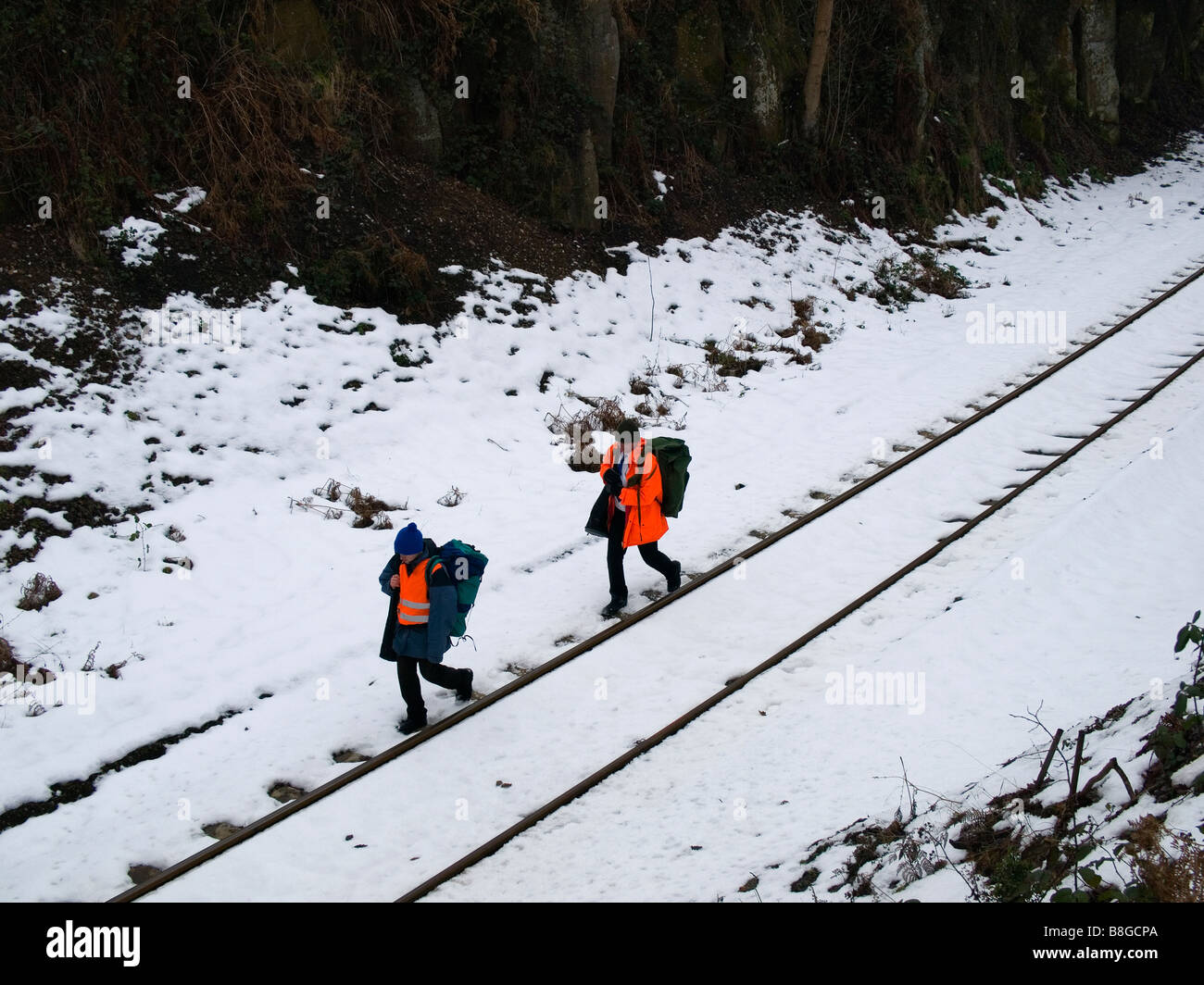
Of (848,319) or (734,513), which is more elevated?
(848,319)

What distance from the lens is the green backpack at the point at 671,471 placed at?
9.28 meters

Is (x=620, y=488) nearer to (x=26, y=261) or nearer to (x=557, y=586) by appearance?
(x=557, y=586)

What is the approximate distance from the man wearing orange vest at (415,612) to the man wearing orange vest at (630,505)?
2.16 meters

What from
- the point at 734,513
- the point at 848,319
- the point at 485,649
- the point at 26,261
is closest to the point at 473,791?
the point at 485,649

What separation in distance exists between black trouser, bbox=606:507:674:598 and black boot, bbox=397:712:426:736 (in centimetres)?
236

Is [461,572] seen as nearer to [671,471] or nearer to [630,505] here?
[630,505]

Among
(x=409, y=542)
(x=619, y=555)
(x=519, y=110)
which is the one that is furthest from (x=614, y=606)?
(x=519, y=110)

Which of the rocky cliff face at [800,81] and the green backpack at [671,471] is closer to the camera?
the green backpack at [671,471]

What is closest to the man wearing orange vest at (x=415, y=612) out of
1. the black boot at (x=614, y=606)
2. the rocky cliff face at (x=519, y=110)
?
the black boot at (x=614, y=606)

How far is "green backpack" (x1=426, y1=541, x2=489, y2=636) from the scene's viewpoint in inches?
295

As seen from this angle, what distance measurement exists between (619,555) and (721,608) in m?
1.15

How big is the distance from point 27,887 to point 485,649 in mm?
3849

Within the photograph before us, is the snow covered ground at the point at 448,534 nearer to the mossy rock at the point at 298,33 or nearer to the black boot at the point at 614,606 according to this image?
the black boot at the point at 614,606
